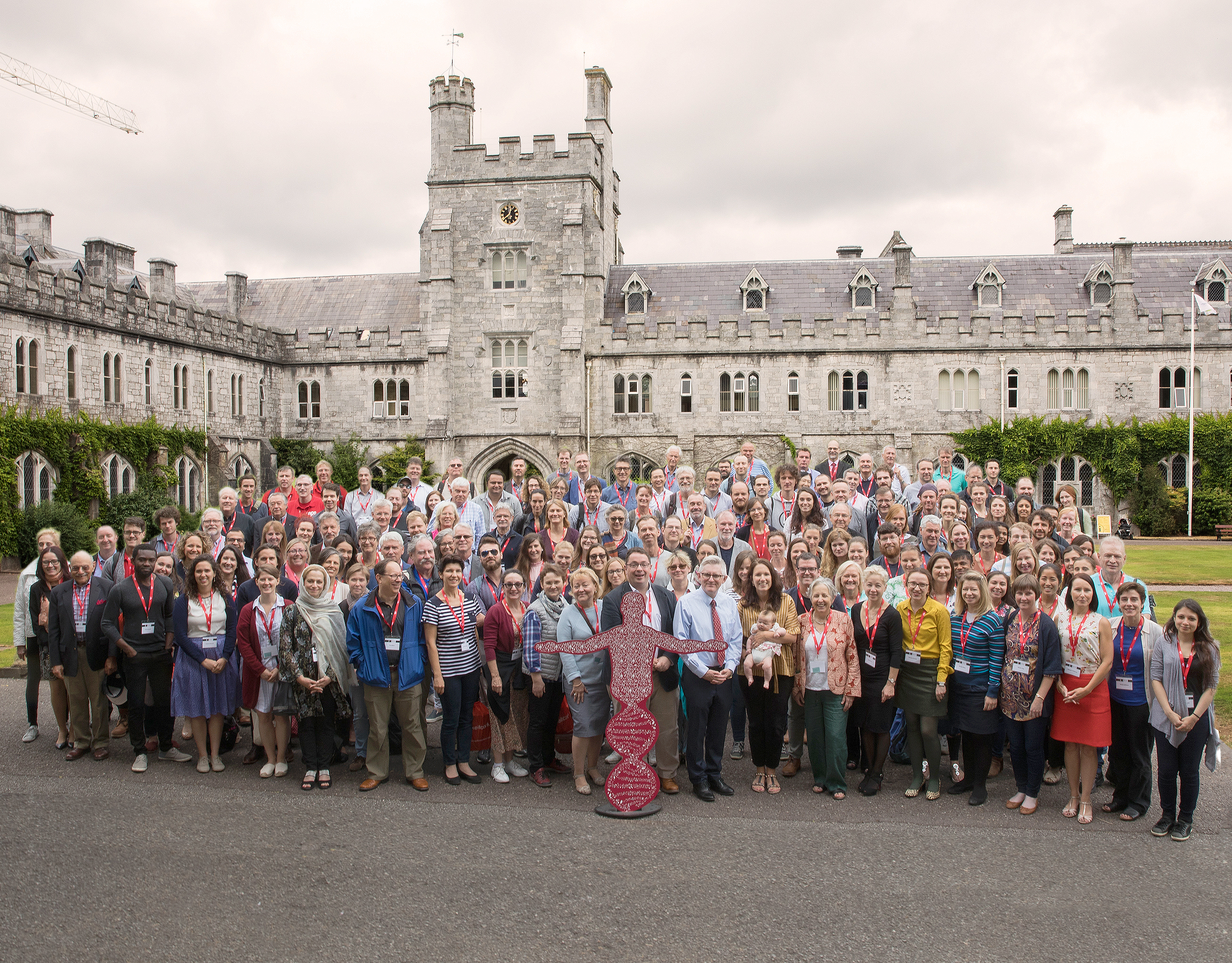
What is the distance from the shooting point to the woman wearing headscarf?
24.9 ft

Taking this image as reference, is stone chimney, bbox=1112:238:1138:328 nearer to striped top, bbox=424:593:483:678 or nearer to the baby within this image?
the baby

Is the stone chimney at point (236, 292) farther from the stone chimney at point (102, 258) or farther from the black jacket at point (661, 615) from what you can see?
the black jacket at point (661, 615)

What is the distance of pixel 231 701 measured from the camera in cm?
799

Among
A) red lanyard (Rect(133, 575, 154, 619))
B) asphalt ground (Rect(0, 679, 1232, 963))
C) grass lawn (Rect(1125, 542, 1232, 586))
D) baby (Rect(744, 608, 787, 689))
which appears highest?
red lanyard (Rect(133, 575, 154, 619))

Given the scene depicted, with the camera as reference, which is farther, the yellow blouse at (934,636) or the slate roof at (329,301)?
the slate roof at (329,301)

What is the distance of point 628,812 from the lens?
6980 millimetres

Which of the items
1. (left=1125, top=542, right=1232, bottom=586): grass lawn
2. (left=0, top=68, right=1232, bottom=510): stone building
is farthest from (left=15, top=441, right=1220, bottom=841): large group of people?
(left=0, top=68, right=1232, bottom=510): stone building

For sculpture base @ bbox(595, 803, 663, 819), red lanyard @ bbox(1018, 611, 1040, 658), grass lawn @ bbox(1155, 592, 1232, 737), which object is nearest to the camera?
sculpture base @ bbox(595, 803, 663, 819)

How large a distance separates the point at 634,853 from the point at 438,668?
7.70ft

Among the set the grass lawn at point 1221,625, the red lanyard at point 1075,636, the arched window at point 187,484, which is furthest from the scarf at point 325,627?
the arched window at point 187,484

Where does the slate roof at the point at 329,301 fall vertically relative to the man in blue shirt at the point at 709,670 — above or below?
above

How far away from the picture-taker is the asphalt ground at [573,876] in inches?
203

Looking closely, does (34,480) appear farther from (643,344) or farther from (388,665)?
(388,665)

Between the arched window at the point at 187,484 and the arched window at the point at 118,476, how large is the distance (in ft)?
5.39
